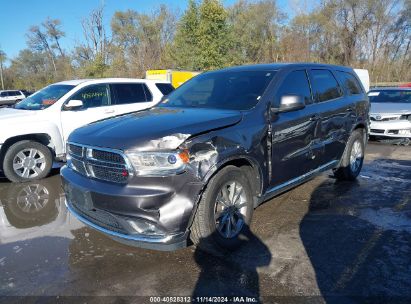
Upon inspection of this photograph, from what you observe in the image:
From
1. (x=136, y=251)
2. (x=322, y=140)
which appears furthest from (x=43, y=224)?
(x=322, y=140)

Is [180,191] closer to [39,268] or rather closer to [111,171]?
[111,171]

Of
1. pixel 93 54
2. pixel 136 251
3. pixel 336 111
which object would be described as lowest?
pixel 136 251

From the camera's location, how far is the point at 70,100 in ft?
23.7

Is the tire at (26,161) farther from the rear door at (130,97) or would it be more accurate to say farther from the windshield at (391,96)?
the windshield at (391,96)

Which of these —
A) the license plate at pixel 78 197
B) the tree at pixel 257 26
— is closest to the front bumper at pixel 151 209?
the license plate at pixel 78 197

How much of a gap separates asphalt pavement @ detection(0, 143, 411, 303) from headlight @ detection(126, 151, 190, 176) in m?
0.97

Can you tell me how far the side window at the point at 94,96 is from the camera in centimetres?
752

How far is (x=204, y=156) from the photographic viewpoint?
3.36 m

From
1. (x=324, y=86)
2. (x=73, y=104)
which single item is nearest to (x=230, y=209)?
(x=324, y=86)

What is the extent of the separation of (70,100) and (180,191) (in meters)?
4.83

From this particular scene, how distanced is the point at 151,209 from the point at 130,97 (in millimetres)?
5465

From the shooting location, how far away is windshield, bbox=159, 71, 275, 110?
425 cm

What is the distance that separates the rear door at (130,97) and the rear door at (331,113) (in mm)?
3894

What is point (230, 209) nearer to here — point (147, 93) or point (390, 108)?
point (147, 93)
